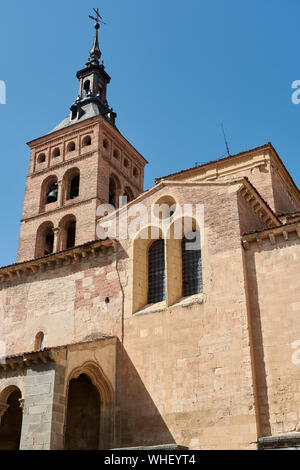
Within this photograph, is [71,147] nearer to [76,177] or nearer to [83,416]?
[76,177]

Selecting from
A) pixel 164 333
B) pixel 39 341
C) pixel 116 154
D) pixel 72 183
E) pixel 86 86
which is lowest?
pixel 164 333

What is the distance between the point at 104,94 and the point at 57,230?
42.1ft

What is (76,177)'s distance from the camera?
1316 inches

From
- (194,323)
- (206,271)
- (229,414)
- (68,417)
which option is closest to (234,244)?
(206,271)

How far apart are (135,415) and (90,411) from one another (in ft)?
5.79

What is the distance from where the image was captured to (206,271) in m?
16.6

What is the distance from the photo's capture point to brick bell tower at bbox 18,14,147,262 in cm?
3112

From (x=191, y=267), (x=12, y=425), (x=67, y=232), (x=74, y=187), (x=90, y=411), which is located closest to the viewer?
(x=90, y=411)

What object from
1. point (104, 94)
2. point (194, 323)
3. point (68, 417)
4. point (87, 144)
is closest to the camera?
point (194, 323)

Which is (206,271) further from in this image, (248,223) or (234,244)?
→ (248,223)

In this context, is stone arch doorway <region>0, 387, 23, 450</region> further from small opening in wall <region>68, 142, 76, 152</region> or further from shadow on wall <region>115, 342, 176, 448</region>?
small opening in wall <region>68, 142, 76, 152</region>

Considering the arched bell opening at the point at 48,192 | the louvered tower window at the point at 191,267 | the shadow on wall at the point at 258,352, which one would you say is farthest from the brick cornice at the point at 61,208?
the shadow on wall at the point at 258,352

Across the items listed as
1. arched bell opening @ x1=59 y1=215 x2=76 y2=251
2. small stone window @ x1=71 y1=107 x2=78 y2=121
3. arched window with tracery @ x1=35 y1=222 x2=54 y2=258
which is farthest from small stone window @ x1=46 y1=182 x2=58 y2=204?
small stone window @ x1=71 y1=107 x2=78 y2=121

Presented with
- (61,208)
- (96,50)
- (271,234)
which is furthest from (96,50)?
(271,234)
